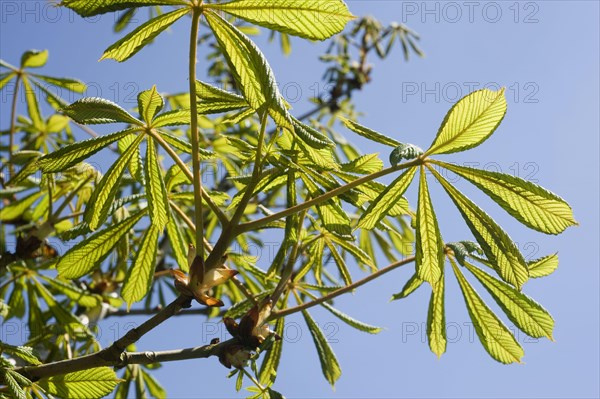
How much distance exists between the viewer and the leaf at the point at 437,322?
152 centimetres

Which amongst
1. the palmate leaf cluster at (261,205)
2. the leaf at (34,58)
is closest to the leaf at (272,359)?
the palmate leaf cluster at (261,205)

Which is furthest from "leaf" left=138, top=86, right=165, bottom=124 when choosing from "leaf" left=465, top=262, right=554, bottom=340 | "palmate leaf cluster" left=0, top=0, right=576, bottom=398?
"leaf" left=465, top=262, right=554, bottom=340

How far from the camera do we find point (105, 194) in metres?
1.52

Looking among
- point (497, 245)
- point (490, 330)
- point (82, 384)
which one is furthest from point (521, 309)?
point (82, 384)

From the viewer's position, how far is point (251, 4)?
1.16m

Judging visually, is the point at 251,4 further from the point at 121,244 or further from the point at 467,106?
the point at 121,244

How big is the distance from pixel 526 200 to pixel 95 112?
0.93 m

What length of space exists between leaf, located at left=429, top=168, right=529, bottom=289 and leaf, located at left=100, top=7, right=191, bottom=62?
2.05 ft

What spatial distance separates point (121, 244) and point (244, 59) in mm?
894

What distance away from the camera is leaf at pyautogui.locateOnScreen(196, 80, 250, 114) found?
4.62ft

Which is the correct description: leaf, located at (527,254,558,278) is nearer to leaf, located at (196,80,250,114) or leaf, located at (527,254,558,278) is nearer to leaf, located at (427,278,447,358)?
leaf, located at (427,278,447,358)

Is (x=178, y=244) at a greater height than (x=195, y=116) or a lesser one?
lesser

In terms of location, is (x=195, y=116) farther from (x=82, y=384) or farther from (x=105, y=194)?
(x=82, y=384)

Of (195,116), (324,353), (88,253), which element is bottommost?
(324,353)
